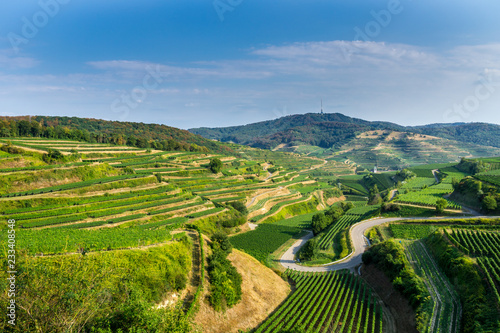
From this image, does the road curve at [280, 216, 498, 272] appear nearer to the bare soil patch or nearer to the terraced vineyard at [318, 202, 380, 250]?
the terraced vineyard at [318, 202, 380, 250]

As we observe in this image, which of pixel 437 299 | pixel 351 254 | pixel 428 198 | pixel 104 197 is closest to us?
pixel 437 299

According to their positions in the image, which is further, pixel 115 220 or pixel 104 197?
pixel 104 197

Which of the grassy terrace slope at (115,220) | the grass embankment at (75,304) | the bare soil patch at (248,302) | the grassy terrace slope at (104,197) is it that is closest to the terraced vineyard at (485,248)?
the bare soil patch at (248,302)

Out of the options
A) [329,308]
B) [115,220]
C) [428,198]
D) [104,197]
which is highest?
[104,197]

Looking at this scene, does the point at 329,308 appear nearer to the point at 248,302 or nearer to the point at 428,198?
the point at 248,302

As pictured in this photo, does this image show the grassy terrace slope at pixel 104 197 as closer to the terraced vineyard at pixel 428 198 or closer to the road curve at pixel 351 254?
the road curve at pixel 351 254

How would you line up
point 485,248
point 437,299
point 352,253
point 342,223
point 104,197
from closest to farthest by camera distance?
1. point 437,299
2. point 485,248
3. point 352,253
4. point 104,197
5. point 342,223

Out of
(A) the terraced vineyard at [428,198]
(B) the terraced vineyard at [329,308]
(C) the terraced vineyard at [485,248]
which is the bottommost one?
(B) the terraced vineyard at [329,308]

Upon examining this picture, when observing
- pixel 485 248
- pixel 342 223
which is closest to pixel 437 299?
pixel 485 248
